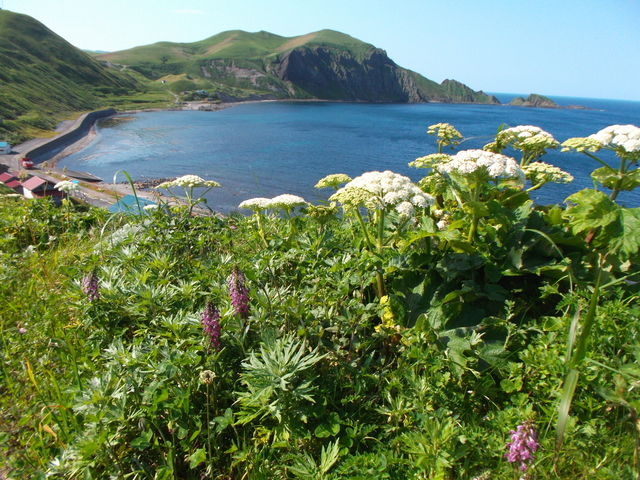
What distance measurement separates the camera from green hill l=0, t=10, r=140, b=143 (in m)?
81.1

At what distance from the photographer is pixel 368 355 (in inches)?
114

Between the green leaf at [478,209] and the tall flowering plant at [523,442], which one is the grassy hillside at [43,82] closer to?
the green leaf at [478,209]

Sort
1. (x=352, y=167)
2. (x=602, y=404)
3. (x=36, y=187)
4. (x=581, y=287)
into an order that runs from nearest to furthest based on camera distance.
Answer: (x=602, y=404) → (x=581, y=287) → (x=36, y=187) → (x=352, y=167)

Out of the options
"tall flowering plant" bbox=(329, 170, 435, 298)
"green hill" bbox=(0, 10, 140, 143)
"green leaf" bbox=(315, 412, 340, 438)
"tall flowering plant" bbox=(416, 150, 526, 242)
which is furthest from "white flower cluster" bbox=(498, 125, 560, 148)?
"green hill" bbox=(0, 10, 140, 143)

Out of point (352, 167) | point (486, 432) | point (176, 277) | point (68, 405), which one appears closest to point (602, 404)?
point (486, 432)

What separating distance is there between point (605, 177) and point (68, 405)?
183 inches

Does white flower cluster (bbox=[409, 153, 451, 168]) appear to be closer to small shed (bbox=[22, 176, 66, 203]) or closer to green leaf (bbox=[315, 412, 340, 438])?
green leaf (bbox=[315, 412, 340, 438])

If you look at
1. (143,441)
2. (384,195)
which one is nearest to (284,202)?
(384,195)

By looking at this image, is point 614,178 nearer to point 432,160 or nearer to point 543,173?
point 543,173

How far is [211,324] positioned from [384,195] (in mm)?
1869

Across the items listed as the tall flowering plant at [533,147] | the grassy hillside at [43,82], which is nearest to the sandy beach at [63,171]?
the grassy hillside at [43,82]

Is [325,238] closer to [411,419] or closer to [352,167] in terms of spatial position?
[411,419]

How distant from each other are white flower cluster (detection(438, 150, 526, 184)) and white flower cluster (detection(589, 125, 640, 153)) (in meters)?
1.00

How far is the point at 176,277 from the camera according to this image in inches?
152
